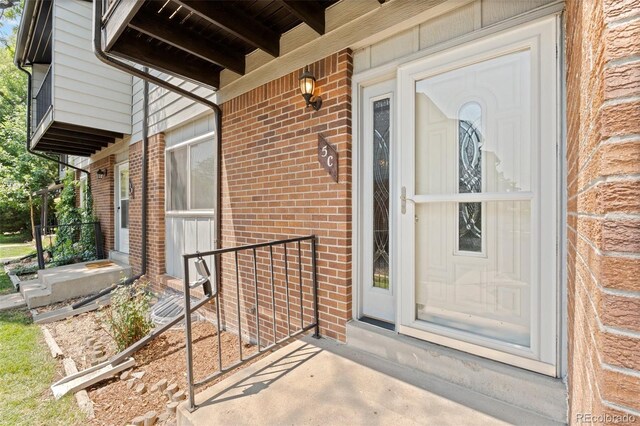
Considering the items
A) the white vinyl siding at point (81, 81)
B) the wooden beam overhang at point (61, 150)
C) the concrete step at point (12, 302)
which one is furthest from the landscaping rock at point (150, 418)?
the wooden beam overhang at point (61, 150)

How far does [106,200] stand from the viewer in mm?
6633

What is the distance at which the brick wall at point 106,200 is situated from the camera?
6551 millimetres

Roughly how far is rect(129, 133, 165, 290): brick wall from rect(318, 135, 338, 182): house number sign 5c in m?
3.42

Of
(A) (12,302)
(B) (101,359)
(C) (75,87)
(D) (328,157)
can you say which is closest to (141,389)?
(B) (101,359)

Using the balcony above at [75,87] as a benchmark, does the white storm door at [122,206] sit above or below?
below

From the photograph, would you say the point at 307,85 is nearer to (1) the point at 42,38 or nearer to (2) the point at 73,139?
(2) the point at 73,139

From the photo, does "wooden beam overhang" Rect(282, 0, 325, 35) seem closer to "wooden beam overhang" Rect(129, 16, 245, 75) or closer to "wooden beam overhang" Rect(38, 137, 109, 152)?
"wooden beam overhang" Rect(129, 16, 245, 75)

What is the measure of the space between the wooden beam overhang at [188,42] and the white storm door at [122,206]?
14.3 feet

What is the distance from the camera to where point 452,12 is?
6.46 ft

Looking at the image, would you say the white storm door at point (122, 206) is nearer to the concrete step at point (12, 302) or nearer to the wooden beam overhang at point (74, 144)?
the wooden beam overhang at point (74, 144)

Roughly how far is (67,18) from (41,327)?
4.95 metres

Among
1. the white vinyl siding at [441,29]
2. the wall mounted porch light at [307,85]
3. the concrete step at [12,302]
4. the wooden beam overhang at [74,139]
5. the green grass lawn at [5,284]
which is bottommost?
the concrete step at [12,302]

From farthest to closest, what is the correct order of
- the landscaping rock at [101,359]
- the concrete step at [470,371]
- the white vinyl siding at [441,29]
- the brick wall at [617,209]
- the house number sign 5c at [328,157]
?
the landscaping rock at [101,359] → the house number sign 5c at [328,157] → the white vinyl siding at [441,29] → the concrete step at [470,371] → the brick wall at [617,209]

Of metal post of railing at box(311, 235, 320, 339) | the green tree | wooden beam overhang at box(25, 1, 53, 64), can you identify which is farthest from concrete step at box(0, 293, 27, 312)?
the green tree
